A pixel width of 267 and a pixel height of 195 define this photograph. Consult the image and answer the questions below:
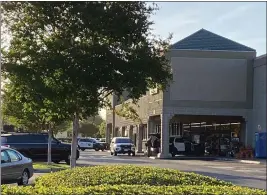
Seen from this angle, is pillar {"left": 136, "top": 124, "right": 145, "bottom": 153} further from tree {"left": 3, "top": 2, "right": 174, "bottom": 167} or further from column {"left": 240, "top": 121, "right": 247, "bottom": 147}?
tree {"left": 3, "top": 2, "right": 174, "bottom": 167}

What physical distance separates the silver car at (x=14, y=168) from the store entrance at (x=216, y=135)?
28.5 metres

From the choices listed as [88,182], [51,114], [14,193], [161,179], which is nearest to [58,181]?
[88,182]

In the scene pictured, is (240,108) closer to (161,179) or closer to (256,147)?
(256,147)

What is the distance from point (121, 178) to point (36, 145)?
20.4 m

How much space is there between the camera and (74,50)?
14.6 m

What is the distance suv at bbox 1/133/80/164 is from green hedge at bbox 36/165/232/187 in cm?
1926

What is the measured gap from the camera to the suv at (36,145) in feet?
90.5

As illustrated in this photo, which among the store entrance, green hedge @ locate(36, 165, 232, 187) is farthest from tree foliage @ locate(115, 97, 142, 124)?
the store entrance

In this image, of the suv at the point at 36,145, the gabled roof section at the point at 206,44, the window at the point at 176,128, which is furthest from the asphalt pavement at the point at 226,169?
the window at the point at 176,128

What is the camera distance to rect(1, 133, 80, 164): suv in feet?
90.5

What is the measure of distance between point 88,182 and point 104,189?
1.50m

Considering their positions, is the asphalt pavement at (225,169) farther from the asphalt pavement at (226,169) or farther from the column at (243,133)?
the column at (243,133)

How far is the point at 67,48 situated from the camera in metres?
14.7

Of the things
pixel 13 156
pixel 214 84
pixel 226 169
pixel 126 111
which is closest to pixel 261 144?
pixel 214 84
